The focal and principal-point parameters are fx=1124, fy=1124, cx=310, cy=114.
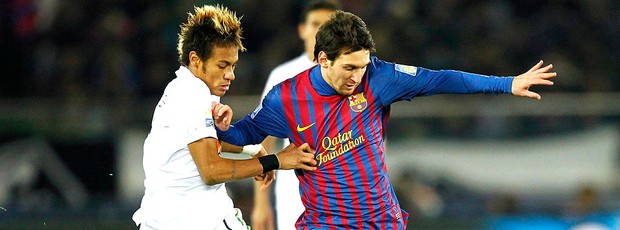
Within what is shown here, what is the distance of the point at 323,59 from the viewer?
5574 mm

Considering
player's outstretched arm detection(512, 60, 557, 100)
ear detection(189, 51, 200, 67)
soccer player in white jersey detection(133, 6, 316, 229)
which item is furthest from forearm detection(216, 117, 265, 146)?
player's outstretched arm detection(512, 60, 557, 100)

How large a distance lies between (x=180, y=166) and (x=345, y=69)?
0.93 meters

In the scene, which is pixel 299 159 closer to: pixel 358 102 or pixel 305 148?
pixel 305 148

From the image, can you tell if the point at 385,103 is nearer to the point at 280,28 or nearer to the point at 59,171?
the point at 59,171

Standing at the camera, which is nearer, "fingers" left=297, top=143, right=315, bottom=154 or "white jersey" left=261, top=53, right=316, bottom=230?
"fingers" left=297, top=143, right=315, bottom=154

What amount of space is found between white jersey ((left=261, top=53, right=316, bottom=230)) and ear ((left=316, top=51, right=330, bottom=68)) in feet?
5.39

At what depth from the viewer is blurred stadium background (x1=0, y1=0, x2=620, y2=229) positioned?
11.2 metres

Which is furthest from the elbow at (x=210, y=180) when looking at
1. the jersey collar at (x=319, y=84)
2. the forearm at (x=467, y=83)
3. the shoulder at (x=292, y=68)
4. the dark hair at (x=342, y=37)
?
the shoulder at (x=292, y=68)

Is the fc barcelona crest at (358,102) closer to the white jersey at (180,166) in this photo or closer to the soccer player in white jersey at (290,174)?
the white jersey at (180,166)

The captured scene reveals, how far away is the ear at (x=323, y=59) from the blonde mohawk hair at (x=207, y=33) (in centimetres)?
40

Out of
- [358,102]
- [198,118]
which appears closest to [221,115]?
[198,118]

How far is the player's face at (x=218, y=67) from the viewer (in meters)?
5.45

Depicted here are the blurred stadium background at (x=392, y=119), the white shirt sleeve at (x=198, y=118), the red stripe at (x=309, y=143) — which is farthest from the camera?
the blurred stadium background at (x=392, y=119)

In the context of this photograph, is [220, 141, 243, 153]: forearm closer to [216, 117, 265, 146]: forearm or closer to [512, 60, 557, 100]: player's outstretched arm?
[216, 117, 265, 146]: forearm
